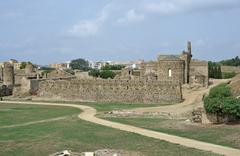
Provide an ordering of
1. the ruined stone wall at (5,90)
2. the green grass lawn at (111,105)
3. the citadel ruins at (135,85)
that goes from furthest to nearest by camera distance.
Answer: the ruined stone wall at (5,90) → the citadel ruins at (135,85) → the green grass lawn at (111,105)

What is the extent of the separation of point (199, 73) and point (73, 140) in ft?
113

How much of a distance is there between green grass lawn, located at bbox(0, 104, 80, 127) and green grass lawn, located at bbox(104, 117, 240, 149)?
586 cm

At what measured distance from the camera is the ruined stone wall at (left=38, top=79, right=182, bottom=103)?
40.3 m

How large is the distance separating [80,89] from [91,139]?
72.9ft

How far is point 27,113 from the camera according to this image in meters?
34.2

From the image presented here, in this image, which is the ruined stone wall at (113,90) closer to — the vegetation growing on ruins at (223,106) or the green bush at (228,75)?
the vegetation growing on ruins at (223,106)

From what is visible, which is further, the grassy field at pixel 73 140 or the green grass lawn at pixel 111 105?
the green grass lawn at pixel 111 105

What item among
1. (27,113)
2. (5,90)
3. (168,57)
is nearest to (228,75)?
(168,57)

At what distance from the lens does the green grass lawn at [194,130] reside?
20.4 m

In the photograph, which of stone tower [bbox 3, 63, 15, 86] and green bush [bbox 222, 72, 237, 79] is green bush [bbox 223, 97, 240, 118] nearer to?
stone tower [bbox 3, 63, 15, 86]

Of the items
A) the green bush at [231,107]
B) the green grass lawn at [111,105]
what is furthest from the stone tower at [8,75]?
the green bush at [231,107]

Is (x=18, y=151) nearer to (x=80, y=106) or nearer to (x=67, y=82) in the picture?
(x=80, y=106)

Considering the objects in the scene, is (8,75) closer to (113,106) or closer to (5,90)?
(5,90)

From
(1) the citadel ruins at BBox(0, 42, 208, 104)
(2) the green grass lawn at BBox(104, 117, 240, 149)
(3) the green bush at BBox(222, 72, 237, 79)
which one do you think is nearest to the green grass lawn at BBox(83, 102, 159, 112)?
(1) the citadel ruins at BBox(0, 42, 208, 104)
